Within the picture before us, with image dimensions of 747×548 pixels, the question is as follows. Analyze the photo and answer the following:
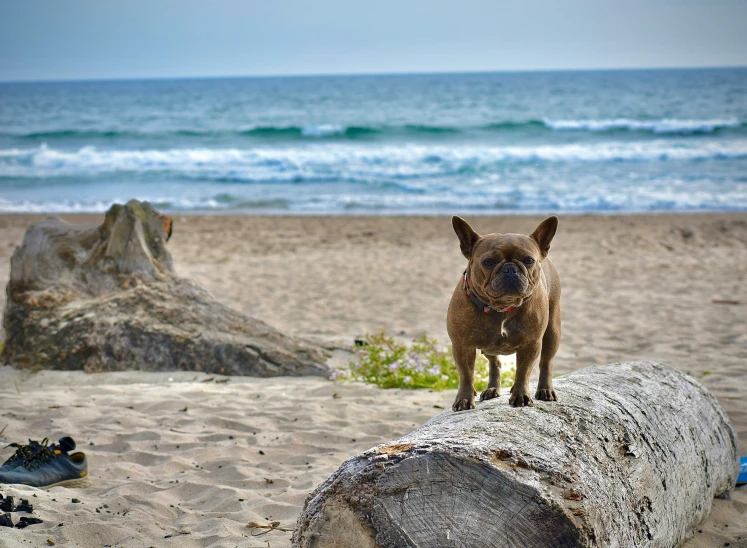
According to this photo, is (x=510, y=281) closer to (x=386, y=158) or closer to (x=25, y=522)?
(x=25, y=522)

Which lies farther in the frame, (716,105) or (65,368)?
(716,105)

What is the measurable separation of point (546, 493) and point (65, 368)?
5.53 meters

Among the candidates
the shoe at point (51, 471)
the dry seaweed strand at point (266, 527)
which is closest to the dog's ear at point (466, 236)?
the dry seaweed strand at point (266, 527)

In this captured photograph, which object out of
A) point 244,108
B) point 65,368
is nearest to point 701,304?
point 65,368

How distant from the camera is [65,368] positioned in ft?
22.0

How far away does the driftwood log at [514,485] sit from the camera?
7.79 feet

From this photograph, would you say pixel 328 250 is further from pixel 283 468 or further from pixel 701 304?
pixel 283 468

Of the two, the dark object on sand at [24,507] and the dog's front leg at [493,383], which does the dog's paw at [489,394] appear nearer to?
the dog's front leg at [493,383]

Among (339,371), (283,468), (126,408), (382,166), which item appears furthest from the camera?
(382,166)

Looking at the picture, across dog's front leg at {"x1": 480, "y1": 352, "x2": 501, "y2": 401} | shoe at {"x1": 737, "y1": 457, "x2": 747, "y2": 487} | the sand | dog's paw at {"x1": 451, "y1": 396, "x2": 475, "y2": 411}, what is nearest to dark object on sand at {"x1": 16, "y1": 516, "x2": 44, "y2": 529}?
the sand

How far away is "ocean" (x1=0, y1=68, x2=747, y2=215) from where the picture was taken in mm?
20703

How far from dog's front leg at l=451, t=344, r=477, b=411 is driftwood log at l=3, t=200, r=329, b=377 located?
377 cm

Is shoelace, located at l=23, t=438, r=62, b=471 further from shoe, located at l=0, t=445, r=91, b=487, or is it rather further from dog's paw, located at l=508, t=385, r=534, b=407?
dog's paw, located at l=508, t=385, r=534, b=407

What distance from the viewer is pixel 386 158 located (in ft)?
94.0
